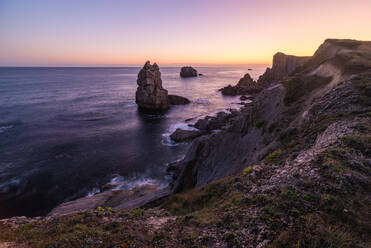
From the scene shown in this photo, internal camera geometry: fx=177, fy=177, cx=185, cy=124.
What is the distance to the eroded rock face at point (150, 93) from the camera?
6875 centimetres

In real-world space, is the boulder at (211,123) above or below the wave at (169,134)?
above

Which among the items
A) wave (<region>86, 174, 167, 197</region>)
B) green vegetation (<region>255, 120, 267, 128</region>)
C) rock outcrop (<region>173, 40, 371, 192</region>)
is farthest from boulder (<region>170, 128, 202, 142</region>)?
green vegetation (<region>255, 120, 267, 128</region>)

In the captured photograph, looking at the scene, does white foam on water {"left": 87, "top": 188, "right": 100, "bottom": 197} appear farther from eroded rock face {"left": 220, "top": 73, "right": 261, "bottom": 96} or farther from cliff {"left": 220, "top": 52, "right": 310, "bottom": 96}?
cliff {"left": 220, "top": 52, "right": 310, "bottom": 96}

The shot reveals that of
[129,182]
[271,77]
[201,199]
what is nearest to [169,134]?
[129,182]

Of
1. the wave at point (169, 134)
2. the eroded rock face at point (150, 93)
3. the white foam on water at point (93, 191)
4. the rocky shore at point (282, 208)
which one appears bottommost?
the white foam on water at point (93, 191)

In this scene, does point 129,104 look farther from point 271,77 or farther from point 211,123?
point 271,77

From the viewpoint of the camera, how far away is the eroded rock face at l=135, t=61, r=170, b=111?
226 feet

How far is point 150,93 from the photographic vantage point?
227ft

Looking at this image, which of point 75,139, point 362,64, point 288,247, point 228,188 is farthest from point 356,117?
point 75,139

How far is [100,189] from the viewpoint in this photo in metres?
26.9

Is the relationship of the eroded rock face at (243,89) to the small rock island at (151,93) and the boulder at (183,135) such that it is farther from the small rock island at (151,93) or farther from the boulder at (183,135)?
the boulder at (183,135)

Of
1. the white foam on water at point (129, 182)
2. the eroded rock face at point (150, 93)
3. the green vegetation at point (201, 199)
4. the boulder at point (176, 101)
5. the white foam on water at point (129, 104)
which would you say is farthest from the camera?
the boulder at point (176, 101)

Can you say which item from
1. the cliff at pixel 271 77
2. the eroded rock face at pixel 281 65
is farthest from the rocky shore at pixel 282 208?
the eroded rock face at pixel 281 65

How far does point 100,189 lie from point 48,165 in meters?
12.7
